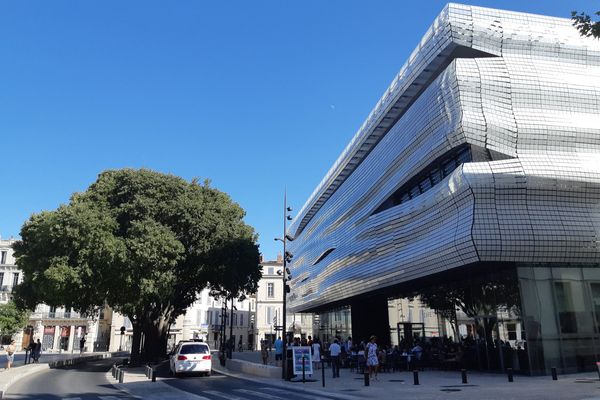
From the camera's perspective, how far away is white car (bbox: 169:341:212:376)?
885 inches

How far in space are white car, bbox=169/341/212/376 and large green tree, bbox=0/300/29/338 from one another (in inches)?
1637

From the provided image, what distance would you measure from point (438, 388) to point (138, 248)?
1704 cm

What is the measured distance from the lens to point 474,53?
2205 centimetres

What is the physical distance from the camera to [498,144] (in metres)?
19.6

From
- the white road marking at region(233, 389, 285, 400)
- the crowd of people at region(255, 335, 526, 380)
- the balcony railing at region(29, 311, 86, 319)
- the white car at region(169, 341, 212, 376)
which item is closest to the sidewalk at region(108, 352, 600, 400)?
the crowd of people at region(255, 335, 526, 380)

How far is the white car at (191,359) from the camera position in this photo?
22478 millimetres

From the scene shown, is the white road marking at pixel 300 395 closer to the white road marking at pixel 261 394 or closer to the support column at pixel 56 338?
the white road marking at pixel 261 394

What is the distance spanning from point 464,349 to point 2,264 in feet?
220

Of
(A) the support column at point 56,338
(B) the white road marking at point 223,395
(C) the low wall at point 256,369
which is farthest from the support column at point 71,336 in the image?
(B) the white road marking at point 223,395

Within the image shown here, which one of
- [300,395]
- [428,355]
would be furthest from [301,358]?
[428,355]

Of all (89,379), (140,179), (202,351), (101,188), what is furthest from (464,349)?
(101,188)

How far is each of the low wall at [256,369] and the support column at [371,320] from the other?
11.1 metres

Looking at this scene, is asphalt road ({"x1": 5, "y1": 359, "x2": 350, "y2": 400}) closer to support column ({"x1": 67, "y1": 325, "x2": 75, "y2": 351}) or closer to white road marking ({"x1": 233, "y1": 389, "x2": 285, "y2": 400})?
white road marking ({"x1": 233, "y1": 389, "x2": 285, "y2": 400})

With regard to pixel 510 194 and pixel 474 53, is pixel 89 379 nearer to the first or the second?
pixel 510 194
